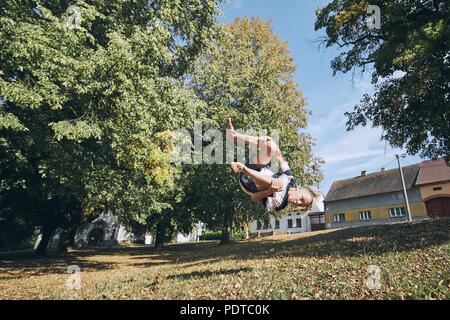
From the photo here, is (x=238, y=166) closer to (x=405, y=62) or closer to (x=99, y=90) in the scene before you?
(x=99, y=90)

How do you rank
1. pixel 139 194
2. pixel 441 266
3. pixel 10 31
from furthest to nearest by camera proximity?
pixel 139 194 → pixel 10 31 → pixel 441 266

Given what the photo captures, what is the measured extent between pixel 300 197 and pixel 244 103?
2328 cm

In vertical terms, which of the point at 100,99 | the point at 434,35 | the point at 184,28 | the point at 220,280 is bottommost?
the point at 220,280

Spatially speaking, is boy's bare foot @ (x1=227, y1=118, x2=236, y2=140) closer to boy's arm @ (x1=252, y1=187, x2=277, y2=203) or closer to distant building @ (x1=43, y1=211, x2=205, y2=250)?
boy's arm @ (x1=252, y1=187, x2=277, y2=203)

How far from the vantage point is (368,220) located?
56.7m

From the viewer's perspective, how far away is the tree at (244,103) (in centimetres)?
2792

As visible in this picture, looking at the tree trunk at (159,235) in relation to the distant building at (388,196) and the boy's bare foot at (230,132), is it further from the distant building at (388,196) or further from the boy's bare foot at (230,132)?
the distant building at (388,196)

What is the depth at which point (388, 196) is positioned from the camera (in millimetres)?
54062

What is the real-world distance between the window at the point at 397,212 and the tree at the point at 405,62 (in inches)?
1440

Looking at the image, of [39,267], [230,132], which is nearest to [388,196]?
[39,267]

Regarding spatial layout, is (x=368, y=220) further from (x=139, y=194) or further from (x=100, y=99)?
(x=100, y=99)

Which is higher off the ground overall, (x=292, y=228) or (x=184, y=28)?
(x=184, y=28)

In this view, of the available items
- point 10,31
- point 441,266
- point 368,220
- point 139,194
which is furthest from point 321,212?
point 10,31

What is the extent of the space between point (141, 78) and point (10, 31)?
196 inches
